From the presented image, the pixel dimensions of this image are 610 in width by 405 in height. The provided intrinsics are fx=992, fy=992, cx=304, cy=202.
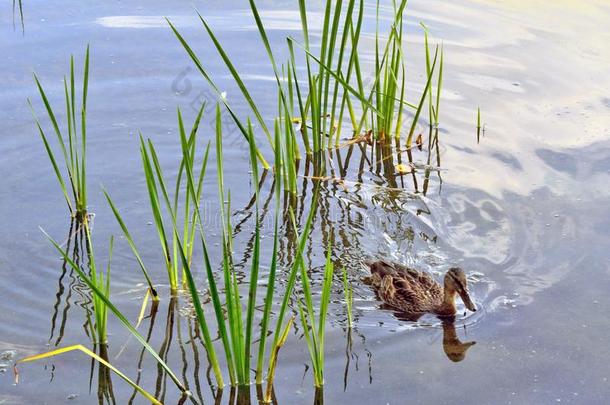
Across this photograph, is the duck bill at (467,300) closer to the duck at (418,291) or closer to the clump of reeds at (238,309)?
the duck at (418,291)

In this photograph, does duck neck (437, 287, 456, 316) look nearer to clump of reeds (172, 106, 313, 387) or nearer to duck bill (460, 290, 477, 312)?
duck bill (460, 290, 477, 312)

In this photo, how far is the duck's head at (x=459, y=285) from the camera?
539cm

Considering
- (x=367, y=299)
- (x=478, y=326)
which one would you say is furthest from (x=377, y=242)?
(x=478, y=326)

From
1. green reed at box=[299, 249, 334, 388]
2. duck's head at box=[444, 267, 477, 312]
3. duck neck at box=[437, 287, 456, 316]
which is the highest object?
green reed at box=[299, 249, 334, 388]

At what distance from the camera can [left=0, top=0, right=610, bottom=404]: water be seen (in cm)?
481

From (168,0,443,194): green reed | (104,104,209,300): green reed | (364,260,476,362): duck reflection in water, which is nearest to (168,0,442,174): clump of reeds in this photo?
(168,0,443,194): green reed

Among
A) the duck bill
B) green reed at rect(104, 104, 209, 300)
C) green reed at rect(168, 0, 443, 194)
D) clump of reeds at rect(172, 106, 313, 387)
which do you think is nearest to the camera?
clump of reeds at rect(172, 106, 313, 387)

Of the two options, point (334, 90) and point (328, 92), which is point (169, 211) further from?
point (328, 92)

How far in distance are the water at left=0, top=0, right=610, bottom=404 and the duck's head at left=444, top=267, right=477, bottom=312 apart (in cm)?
11

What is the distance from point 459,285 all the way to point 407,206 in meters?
1.26

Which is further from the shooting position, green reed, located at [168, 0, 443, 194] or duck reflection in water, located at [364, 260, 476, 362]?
green reed, located at [168, 0, 443, 194]

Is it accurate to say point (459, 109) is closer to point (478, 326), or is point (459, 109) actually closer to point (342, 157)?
point (342, 157)

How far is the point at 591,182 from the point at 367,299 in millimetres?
2080

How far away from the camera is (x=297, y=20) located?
9.26m
